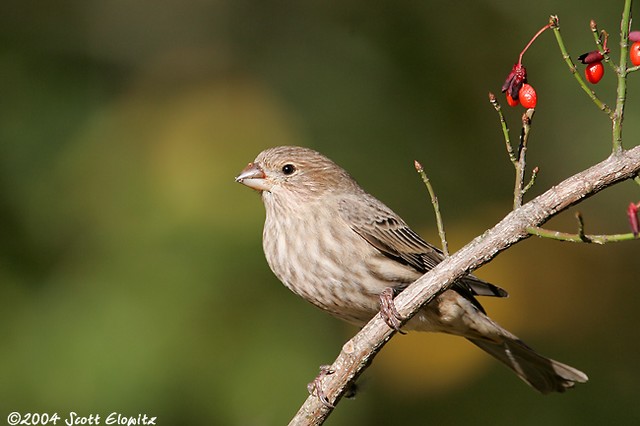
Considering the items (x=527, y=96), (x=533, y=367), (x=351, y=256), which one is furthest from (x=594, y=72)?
(x=533, y=367)

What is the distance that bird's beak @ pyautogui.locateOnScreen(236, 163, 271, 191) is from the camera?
4.69 meters

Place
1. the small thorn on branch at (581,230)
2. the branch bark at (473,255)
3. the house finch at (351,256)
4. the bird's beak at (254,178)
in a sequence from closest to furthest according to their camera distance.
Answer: the small thorn on branch at (581,230), the branch bark at (473,255), the house finch at (351,256), the bird's beak at (254,178)

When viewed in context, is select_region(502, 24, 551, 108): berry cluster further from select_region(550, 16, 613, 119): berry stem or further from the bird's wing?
the bird's wing

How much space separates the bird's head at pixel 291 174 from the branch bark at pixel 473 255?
150 centimetres

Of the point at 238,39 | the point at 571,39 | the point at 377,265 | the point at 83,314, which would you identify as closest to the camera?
the point at 377,265

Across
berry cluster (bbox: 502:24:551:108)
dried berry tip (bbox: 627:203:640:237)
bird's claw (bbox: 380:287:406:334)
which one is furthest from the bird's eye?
dried berry tip (bbox: 627:203:640:237)

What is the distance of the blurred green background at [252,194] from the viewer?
4.69 m

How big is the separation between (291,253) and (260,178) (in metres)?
0.54

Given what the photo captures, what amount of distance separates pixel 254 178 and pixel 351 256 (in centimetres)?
70

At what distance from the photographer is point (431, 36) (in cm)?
620

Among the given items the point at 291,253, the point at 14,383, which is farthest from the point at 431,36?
the point at 14,383

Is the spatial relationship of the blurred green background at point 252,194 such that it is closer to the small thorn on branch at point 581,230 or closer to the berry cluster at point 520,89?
the berry cluster at point 520,89

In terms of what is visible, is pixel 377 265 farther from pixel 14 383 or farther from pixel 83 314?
pixel 14 383

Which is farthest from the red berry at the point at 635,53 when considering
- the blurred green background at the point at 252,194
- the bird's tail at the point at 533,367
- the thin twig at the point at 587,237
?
the bird's tail at the point at 533,367
